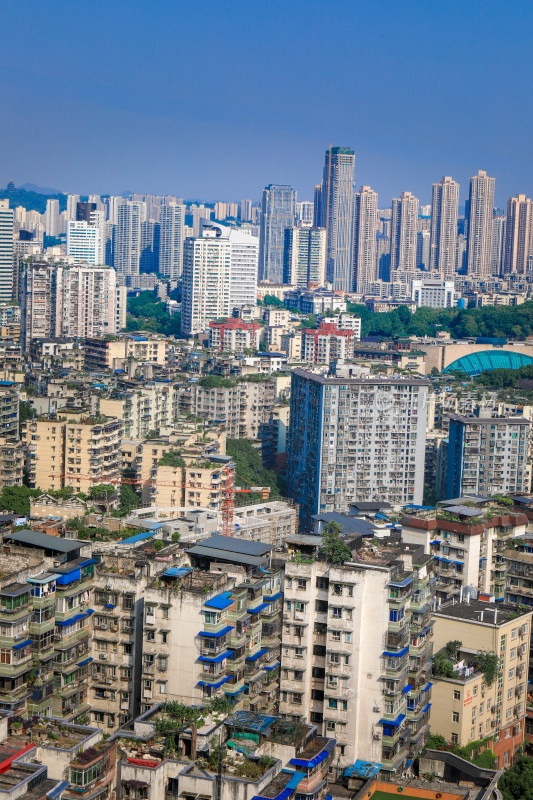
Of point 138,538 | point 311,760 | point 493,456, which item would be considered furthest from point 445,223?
point 311,760

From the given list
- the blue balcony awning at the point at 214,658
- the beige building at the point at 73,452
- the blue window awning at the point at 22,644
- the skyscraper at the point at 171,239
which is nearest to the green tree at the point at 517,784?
the blue balcony awning at the point at 214,658

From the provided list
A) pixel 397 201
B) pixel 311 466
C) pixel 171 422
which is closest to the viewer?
pixel 311 466

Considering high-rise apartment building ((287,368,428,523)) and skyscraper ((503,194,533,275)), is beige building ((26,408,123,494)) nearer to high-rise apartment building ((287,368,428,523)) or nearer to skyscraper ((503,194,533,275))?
high-rise apartment building ((287,368,428,523))

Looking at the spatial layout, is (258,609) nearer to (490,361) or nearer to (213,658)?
(213,658)

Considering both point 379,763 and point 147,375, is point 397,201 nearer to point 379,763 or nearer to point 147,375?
point 147,375

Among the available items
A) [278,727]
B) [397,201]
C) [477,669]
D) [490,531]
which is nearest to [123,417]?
[490,531]

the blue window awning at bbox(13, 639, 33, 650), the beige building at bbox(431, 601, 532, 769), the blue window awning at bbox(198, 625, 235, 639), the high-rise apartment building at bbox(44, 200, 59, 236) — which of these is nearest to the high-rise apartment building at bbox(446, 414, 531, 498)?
the beige building at bbox(431, 601, 532, 769)
